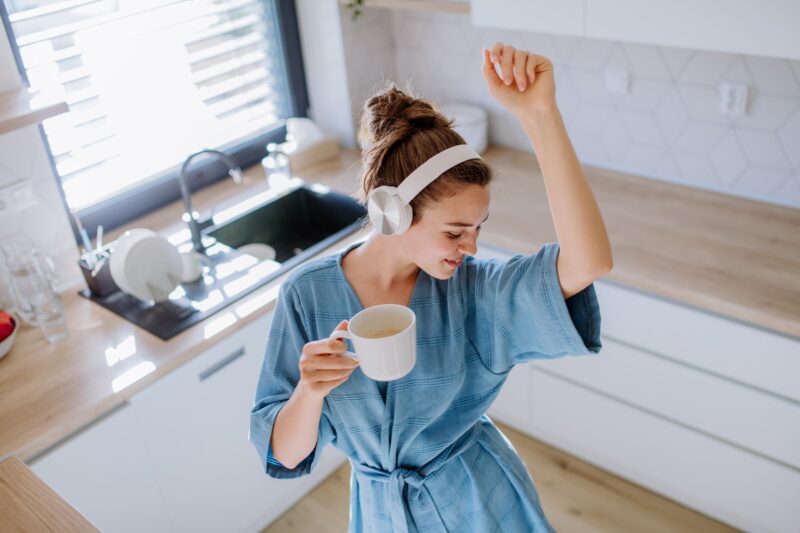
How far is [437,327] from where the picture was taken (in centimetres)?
149

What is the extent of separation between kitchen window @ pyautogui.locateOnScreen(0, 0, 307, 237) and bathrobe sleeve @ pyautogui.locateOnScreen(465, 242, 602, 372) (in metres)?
1.54

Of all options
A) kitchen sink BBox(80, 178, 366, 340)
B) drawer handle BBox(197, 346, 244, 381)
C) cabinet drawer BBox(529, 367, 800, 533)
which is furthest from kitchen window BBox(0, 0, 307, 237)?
cabinet drawer BBox(529, 367, 800, 533)

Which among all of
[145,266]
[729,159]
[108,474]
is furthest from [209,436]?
[729,159]

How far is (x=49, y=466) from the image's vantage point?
1851 millimetres

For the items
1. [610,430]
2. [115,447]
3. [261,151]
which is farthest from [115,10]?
[610,430]

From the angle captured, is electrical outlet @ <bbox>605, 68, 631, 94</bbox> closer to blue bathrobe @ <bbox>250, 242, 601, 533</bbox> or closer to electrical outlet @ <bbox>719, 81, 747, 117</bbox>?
electrical outlet @ <bbox>719, 81, 747, 117</bbox>

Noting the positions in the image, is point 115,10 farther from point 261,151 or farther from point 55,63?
point 261,151

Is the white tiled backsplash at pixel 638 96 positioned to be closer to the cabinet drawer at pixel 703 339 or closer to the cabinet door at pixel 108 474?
the cabinet drawer at pixel 703 339

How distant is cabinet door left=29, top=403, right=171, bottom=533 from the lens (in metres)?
1.88

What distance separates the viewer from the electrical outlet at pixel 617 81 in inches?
103

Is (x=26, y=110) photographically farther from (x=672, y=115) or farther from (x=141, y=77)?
(x=672, y=115)

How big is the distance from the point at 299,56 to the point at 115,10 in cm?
81

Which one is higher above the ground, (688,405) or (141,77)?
(141,77)

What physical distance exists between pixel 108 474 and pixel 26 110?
915mm
